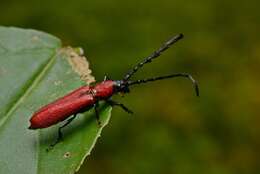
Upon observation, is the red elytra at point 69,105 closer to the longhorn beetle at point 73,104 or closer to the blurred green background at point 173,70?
the longhorn beetle at point 73,104

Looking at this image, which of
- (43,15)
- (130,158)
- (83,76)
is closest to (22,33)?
(83,76)

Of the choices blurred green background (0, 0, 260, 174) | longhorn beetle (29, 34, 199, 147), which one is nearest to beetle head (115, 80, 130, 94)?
longhorn beetle (29, 34, 199, 147)

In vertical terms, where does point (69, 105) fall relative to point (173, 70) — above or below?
above

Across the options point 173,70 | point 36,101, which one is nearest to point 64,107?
point 36,101

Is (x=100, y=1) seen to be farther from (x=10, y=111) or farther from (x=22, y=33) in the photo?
(x=10, y=111)

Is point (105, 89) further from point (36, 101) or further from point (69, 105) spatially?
point (36, 101)

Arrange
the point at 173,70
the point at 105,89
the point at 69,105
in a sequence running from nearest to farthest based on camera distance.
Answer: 1. the point at 69,105
2. the point at 105,89
3. the point at 173,70
